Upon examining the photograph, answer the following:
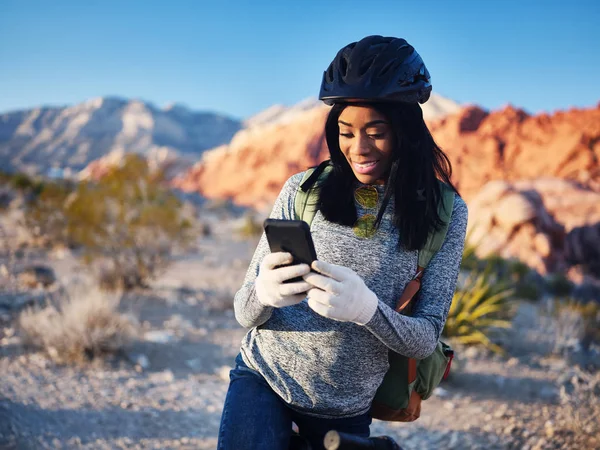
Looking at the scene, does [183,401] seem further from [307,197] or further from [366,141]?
[366,141]

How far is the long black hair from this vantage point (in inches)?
59.1

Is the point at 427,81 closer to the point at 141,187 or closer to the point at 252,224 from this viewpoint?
the point at 141,187

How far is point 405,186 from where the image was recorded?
1.58 m

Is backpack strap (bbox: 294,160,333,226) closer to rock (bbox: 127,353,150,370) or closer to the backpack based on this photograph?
the backpack

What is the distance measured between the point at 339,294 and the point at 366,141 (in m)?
0.57

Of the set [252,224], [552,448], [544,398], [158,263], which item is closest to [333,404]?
[552,448]

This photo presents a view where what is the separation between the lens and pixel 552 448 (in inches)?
131

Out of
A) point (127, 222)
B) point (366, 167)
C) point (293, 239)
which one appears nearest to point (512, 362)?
point (366, 167)

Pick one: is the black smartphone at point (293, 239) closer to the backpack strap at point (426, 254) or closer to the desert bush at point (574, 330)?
the backpack strap at point (426, 254)

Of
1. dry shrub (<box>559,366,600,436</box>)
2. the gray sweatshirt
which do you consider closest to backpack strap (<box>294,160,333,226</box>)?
the gray sweatshirt

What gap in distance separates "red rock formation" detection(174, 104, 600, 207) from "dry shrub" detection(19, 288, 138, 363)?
35.1 ft

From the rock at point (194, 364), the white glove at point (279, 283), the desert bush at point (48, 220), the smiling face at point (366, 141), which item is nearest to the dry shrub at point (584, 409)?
the smiling face at point (366, 141)

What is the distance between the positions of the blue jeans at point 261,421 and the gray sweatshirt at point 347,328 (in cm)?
4

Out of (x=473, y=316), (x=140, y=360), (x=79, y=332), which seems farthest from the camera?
(x=473, y=316)
